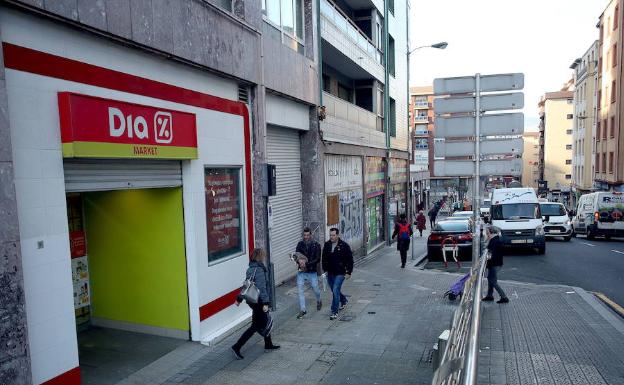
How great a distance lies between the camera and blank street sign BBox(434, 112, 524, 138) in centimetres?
947

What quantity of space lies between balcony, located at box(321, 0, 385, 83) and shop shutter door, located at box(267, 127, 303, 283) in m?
3.76

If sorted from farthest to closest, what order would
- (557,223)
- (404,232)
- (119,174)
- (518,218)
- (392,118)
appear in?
(392,118)
(557,223)
(518,218)
(404,232)
(119,174)

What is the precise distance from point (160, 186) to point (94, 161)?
53.7 inches

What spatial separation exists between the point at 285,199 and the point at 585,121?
50.9m

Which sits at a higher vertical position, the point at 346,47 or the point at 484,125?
the point at 346,47

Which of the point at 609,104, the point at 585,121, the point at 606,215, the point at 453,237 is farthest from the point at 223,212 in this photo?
the point at 585,121

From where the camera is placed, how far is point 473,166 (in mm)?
9859

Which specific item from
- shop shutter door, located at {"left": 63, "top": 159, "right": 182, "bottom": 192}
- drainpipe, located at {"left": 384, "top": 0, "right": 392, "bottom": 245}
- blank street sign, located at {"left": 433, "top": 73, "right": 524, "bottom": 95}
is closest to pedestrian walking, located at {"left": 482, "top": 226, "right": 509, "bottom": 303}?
blank street sign, located at {"left": 433, "top": 73, "right": 524, "bottom": 95}

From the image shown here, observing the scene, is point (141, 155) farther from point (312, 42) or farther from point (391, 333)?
point (312, 42)

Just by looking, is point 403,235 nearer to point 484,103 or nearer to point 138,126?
point 484,103

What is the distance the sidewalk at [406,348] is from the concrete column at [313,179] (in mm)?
3223

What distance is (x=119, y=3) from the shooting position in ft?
19.4

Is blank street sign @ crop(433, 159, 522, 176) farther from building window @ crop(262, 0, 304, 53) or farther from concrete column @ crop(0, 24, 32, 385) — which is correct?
concrete column @ crop(0, 24, 32, 385)

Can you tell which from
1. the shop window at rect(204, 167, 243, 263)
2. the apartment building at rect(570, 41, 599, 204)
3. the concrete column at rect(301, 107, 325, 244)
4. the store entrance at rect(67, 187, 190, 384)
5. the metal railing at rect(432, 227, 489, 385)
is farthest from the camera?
the apartment building at rect(570, 41, 599, 204)
